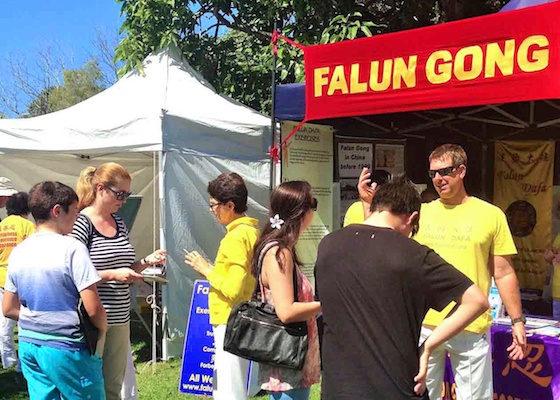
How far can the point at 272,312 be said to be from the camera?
238cm

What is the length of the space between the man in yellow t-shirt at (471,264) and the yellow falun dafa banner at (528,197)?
3951 millimetres

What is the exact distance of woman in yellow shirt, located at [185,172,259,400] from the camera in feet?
9.07

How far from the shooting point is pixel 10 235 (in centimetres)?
520

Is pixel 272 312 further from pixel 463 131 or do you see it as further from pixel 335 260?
pixel 463 131

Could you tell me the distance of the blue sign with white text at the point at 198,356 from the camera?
4453mm

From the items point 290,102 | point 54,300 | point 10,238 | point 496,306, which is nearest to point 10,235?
point 10,238

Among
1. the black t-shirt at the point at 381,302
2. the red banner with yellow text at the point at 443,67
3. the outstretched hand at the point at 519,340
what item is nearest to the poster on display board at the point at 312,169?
the red banner with yellow text at the point at 443,67

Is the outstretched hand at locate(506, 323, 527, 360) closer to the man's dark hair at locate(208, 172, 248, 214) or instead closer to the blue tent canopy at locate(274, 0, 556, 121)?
the man's dark hair at locate(208, 172, 248, 214)

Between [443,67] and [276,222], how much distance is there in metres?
2.06

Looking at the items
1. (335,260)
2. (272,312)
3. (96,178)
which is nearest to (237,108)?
(96,178)

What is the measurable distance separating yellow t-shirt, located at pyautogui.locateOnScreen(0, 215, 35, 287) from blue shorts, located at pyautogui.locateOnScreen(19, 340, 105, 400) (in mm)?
2890

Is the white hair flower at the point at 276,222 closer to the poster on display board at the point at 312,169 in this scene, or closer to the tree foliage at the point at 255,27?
the poster on display board at the point at 312,169

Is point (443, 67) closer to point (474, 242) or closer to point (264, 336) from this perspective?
point (474, 242)

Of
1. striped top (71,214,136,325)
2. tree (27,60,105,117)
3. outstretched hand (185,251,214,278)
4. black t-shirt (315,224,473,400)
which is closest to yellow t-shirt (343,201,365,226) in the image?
outstretched hand (185,251,214,278)
